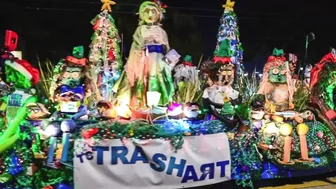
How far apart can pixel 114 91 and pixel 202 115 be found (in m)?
1.08

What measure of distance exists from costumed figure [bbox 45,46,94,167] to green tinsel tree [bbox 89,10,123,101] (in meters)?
0.23

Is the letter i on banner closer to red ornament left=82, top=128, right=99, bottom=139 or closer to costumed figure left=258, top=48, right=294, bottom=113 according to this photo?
red ornament left=82, top=128, right=99, bottom=139

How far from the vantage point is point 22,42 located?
6.75 meters

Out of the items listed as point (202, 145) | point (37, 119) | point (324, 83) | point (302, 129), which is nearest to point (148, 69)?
point (202, 145)

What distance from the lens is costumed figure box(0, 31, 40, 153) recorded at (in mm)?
3354

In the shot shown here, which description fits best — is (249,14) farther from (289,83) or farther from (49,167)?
(49,167)

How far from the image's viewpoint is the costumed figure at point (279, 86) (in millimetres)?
4801

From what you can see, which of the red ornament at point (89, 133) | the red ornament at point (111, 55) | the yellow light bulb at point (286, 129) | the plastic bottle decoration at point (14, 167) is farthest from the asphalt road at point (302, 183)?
the plastic bottle decoration at point (14, 167)

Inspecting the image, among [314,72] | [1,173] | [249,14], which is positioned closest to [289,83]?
[314,72]

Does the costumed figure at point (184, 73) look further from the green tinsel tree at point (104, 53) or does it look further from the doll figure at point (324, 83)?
the doll figure at point (324, 83)

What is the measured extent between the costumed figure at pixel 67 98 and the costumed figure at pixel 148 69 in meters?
0.48

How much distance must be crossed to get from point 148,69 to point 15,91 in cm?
155

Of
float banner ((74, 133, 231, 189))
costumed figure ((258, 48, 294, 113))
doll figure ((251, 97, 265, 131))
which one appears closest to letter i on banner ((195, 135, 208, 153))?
float banner ((74, 133, 231, 189))

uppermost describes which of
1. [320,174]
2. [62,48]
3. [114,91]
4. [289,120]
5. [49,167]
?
[62,48]
